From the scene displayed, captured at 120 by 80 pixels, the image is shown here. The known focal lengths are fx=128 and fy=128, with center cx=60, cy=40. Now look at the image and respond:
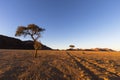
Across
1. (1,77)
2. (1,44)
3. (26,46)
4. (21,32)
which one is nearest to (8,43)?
(1,44)

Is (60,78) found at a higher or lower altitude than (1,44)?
lower

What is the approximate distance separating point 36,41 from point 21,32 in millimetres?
5474

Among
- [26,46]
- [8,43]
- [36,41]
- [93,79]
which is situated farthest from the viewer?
[26,46]

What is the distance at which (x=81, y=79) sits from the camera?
47.1ft

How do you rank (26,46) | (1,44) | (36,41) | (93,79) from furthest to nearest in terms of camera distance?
1. (26,46)
2. (1,44)
3. (36,41)
4. (93,79)

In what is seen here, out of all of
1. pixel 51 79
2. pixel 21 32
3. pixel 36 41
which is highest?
pixel 21 32

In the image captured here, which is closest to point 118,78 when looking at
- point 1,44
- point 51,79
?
point 51,79

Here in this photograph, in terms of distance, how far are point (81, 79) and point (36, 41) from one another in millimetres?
23416

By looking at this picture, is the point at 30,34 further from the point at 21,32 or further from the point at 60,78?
the point at 60,78

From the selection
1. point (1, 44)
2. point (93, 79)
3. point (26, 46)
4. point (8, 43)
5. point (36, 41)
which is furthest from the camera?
point (26, 46)

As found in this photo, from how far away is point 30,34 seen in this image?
36.5 meters

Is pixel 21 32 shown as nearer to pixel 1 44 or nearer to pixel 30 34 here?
pixel 30 34

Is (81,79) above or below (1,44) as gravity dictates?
below

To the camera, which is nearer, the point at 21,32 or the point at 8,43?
the point at 21,32
